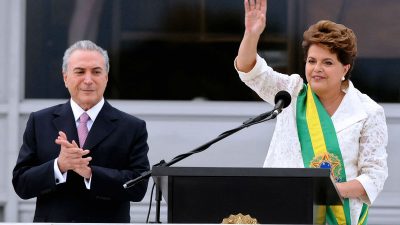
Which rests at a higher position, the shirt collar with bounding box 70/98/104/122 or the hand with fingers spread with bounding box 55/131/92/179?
the shirt collar with bounding box 70/98/104/122

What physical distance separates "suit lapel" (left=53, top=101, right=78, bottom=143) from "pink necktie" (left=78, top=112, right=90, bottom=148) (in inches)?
0.9

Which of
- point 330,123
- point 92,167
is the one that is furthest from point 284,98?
point 92,167

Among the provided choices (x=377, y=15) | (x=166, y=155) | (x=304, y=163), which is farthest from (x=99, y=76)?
(x=377, y=15)

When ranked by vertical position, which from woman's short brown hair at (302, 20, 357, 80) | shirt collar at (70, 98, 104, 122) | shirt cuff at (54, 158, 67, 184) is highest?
woman's short brown hair at (302, 20, 357, 80)

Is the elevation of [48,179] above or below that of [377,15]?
below

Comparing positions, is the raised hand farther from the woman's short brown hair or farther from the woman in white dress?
the woman's short brown hair

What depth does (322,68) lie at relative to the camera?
16.9ft

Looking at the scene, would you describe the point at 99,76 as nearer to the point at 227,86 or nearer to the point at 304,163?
the point at 304,163

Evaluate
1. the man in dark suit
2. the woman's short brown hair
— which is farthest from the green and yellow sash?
the man in dark suit

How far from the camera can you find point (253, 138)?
872 centimetres

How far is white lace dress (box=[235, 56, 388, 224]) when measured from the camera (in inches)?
201

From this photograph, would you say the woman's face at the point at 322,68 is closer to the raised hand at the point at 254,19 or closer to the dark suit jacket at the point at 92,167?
the raised hand at the point at 254,19

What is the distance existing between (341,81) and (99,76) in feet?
3.45

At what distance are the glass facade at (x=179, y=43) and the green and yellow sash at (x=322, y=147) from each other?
11.8 feet
